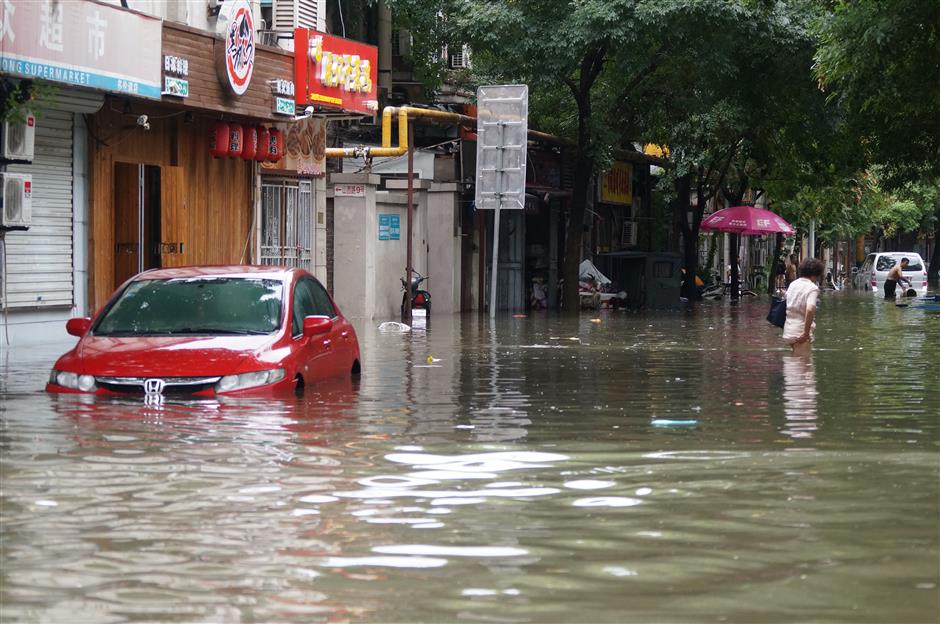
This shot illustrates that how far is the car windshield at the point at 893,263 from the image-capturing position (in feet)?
195

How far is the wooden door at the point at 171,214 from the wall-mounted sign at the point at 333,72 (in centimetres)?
322

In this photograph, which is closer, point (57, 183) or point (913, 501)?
point (913, 501)

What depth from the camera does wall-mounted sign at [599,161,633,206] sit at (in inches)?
1829

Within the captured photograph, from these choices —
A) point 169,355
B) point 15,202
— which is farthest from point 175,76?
point 169,355

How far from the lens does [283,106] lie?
2573 cm

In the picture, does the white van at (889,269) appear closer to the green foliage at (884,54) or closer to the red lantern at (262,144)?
the green foliage at (884,54)

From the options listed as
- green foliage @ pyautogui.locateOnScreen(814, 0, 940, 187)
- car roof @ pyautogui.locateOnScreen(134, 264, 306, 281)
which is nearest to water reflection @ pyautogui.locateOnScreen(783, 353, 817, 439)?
car roof @ pyautogui.locateOnScreen(134, 264, 306, 281)

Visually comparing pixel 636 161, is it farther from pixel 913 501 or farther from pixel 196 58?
pixel 913 501

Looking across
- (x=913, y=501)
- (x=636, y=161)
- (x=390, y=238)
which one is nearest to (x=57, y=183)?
(x=390, y=238)

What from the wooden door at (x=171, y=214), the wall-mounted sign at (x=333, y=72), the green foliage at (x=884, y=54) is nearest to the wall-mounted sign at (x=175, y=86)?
the wooden door at (x=171, y=214)

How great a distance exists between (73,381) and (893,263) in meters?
52.3

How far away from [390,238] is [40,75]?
1586 cm

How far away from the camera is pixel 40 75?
19125 mm

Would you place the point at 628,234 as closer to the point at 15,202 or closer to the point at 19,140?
the point at 19,140
